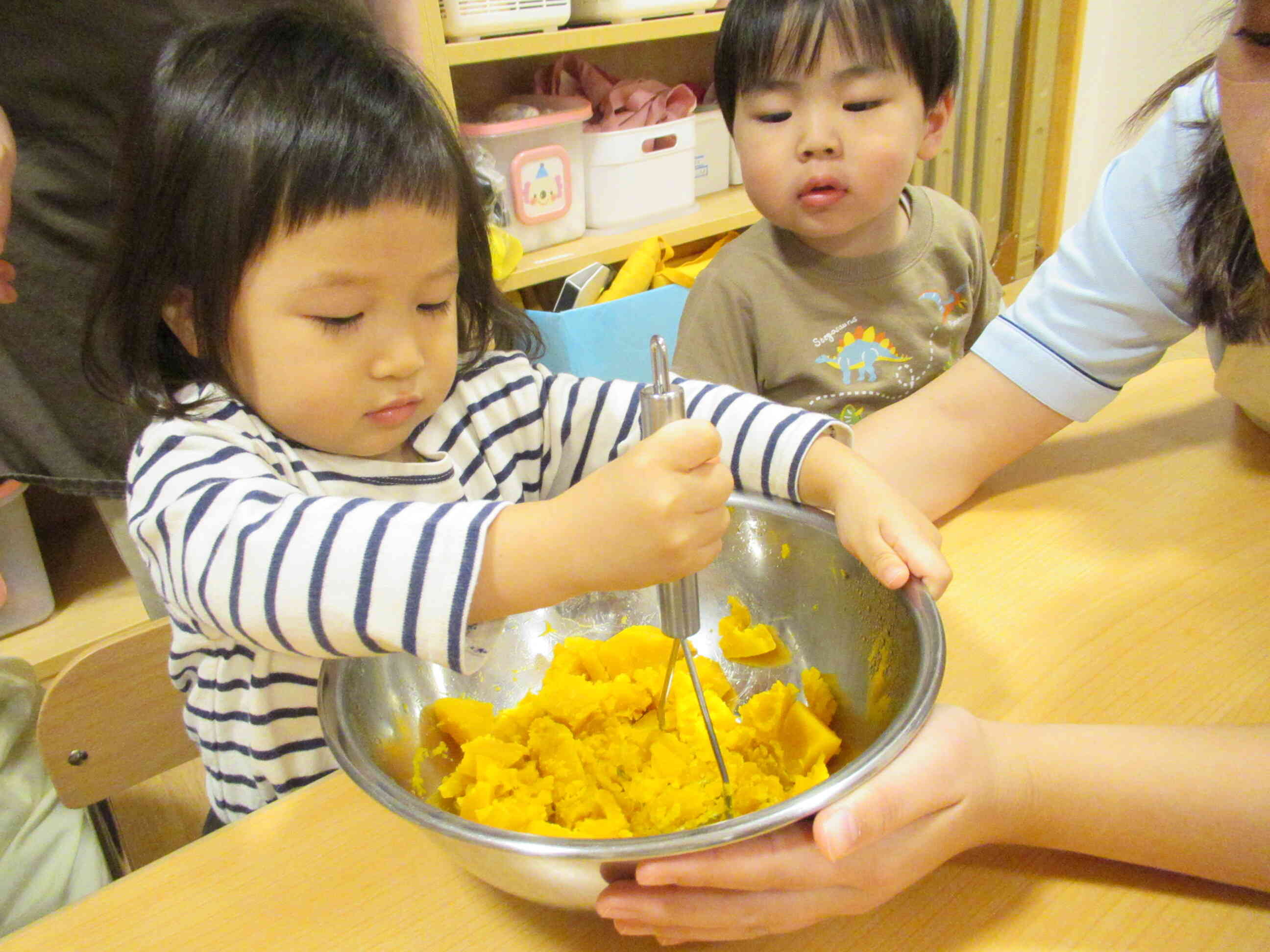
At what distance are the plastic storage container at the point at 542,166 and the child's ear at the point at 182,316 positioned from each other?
1.04m

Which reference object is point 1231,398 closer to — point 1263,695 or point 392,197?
point 1263,695

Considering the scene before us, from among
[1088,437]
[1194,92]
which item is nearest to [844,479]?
[1088,437]

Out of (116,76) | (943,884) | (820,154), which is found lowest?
(943,884)

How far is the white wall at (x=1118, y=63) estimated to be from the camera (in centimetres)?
266

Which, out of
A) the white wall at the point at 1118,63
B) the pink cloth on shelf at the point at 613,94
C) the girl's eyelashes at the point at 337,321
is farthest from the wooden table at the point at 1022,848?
the white wall at the point at 1118,63

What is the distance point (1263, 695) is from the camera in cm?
53

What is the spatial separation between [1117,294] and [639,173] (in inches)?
48.6

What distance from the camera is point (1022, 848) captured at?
0.46 m

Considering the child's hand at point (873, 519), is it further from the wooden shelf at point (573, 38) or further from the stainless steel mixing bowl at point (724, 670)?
the wooden shelf at point (573, 38)

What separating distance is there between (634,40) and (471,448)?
132 centimetres

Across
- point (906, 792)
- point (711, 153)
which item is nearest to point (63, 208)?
point (906, 792)

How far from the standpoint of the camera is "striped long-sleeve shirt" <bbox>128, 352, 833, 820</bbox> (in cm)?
46

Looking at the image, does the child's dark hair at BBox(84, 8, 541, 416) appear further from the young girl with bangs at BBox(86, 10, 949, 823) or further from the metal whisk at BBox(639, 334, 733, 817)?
the metal whisk at BBox(639, 334, 733, 817)

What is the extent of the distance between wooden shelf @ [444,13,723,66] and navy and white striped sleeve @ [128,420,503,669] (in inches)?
48.3
